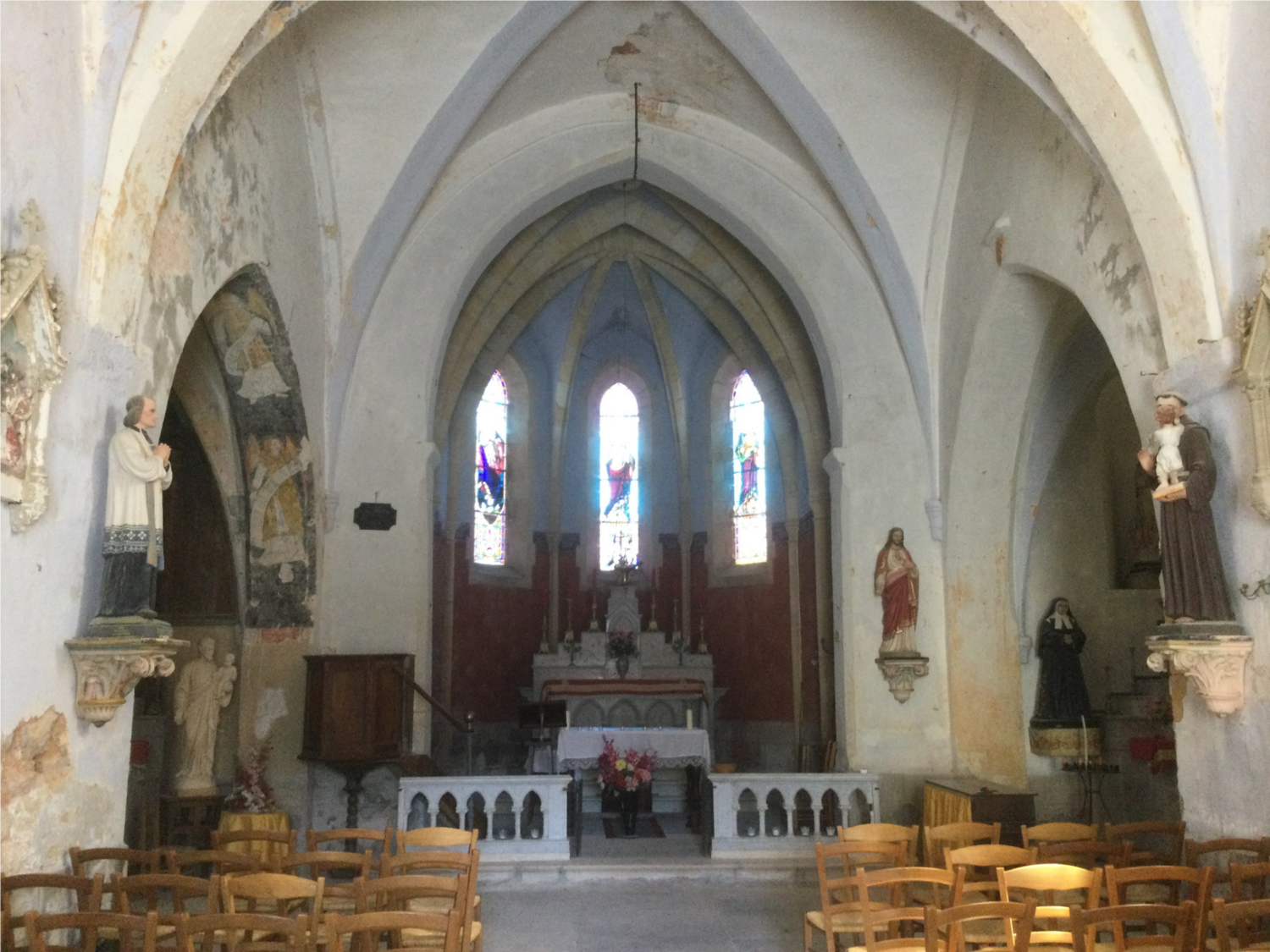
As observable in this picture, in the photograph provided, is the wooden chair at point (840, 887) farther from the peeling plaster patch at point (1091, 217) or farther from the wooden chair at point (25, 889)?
the peeling plaster patch at point (1091, 217)

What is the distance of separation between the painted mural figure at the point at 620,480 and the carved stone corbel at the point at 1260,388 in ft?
40.5

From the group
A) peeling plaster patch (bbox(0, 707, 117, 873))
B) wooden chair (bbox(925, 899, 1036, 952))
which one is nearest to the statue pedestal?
peeling plaster patch (bbox(0, 707, 117, 873))

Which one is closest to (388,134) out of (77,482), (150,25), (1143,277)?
(150,25)

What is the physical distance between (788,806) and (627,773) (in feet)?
5.21

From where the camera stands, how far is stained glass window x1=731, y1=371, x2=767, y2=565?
16781 mm

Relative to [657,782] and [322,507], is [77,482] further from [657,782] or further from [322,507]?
[657,782]

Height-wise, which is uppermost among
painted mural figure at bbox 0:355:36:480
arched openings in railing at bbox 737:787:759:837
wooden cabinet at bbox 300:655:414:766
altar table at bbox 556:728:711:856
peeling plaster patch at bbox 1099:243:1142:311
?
peeling plaster patch at bbox 1099:243:1142:311

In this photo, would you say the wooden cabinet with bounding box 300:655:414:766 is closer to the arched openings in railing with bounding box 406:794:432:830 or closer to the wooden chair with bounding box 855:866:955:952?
the arched openings in railing with bounding box 406:794:432:830

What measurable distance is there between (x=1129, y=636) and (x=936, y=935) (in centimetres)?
862

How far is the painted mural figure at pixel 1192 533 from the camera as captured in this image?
247 inches

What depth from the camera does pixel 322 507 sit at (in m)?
10.9

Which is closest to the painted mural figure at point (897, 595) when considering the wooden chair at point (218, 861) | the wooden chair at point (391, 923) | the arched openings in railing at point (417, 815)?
the arched openings in railing at point (417, 815)

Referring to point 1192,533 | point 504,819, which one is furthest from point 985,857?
point 504,819

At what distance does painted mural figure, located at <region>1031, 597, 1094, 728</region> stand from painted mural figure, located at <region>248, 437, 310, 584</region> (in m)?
7.02
